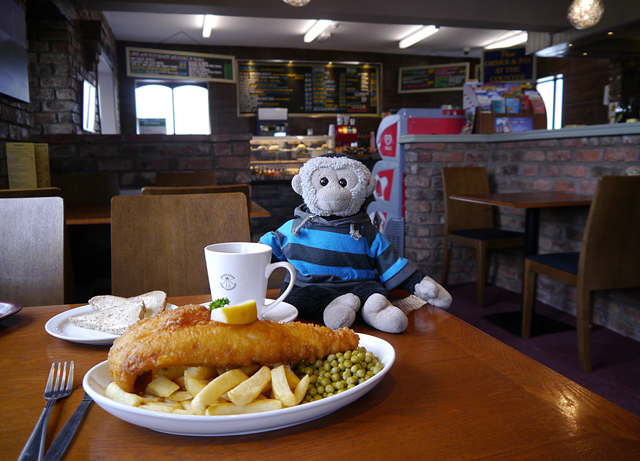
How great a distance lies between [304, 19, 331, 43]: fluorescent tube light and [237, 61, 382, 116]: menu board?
A: 0.84 m

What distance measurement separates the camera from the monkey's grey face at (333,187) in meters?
1.02

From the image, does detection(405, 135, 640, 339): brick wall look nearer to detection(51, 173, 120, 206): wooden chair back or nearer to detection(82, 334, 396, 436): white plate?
detection(51, 173, 120, 206): wooden chair back

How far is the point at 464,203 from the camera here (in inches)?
140

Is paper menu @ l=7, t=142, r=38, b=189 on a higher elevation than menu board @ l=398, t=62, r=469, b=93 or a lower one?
lower

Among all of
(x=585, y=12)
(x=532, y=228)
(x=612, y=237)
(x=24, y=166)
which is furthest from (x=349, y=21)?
(x=612, y=237)

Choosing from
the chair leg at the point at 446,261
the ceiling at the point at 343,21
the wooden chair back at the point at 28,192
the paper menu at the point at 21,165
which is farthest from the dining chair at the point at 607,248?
the ceiling at the point at 343,21

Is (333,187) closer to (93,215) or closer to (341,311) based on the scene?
(341,311)

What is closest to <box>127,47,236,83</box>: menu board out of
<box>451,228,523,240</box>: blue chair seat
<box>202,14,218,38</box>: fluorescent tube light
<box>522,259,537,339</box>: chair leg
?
<box>202,14,218,38</box>: fluorescent tube light

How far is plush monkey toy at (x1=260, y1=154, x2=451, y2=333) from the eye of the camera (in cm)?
96

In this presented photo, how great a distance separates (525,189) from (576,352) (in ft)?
4.83

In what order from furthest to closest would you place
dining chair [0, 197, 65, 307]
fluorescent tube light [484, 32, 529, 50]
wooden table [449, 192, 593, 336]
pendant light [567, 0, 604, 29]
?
fluorescent tube light [484, 32, 529, 50] → pendant light [567, 0, 604, 29] → wooden table [449, 192, 593, 336] → dining chair [0, 197, 65, 307]

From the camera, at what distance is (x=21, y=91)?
2.87m

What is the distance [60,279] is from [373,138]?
7.31 metres

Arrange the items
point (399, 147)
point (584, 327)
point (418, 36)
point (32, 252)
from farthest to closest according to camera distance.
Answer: point (418, 36)
point (399, 147)
point (584, 327)
point (32, 252)
